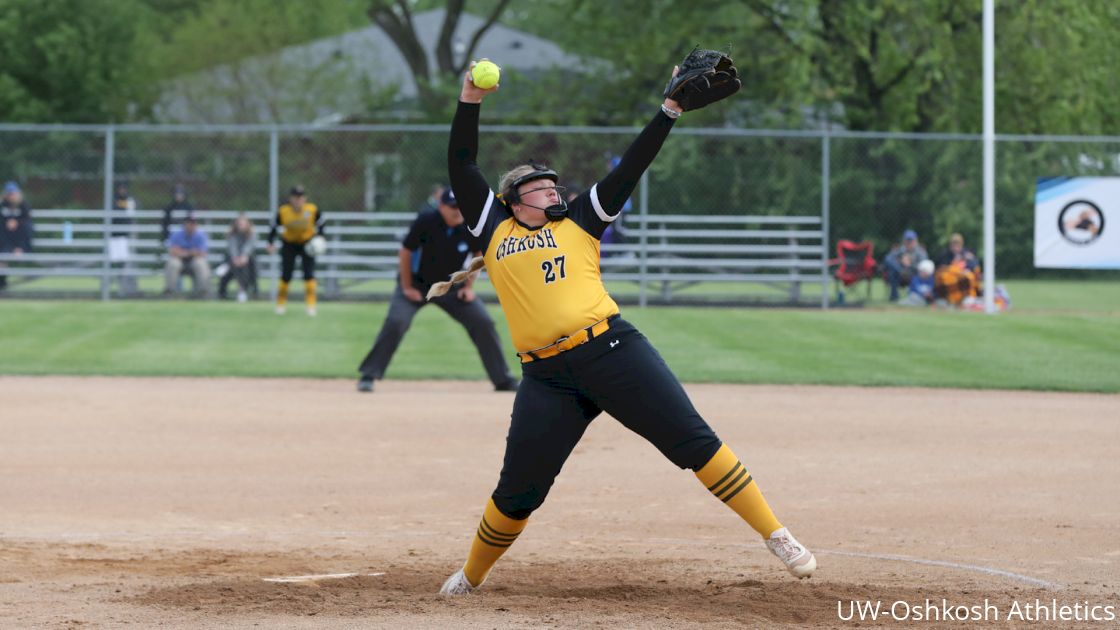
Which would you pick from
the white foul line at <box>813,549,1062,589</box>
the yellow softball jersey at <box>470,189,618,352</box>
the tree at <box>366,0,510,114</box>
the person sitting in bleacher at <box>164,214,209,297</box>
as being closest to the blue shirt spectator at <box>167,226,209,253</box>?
the person sitting in bleacher at <box>164,214,209,297</box>

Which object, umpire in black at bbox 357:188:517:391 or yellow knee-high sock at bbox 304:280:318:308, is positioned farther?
yellow knee-high sock at bbox 304:280:318:308

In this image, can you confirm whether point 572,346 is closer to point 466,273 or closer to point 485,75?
point 466,273

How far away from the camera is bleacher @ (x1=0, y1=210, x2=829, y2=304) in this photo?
2345 cm

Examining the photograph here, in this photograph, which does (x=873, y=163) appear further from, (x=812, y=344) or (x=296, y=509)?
(x=296, y=509)

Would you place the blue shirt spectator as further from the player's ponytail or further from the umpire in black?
the player's ponytail

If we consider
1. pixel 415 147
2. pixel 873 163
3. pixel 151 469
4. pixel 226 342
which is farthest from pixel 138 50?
pixel 151 469

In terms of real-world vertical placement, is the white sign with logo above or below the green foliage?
below

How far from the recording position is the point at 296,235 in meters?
20.8

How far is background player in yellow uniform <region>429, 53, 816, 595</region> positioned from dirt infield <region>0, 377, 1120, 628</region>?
1.75 feet

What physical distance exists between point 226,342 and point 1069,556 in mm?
12693

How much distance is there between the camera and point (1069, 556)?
7094 mm

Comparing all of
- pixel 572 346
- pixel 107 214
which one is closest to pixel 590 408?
pixel 572 346

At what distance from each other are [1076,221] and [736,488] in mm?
18327

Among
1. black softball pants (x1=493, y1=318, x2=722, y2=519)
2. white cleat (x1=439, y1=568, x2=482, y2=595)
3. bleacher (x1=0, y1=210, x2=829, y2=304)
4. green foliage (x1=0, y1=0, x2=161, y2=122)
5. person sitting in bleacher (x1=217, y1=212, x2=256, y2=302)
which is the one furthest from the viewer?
green foliage (x1=0, y1=0, x2=161, y2=122)
